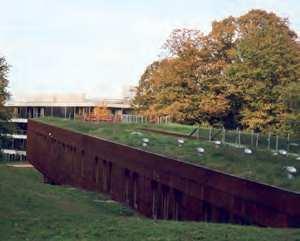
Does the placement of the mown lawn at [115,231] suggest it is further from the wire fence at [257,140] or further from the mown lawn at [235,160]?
the wire fence at [257,140]

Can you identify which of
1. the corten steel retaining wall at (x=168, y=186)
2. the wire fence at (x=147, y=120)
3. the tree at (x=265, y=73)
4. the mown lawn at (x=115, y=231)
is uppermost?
the tree at (x=265, y=73)

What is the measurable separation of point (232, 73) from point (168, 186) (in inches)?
838

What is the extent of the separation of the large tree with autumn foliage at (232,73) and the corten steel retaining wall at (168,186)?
11780 millimetres

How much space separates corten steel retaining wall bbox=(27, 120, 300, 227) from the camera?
1203cm

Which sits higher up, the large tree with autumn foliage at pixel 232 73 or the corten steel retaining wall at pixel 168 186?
the large tree with autumn foliage at pixel 232 73

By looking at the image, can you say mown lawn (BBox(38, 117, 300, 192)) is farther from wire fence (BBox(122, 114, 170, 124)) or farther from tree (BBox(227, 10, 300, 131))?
wire fence (BBox(122, 114, 170, 124))

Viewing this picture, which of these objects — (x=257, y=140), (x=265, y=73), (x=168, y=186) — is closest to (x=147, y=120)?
(x=265, y=73)

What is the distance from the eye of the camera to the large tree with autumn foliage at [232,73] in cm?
3450

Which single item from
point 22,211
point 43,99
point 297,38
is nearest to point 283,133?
point 297,38

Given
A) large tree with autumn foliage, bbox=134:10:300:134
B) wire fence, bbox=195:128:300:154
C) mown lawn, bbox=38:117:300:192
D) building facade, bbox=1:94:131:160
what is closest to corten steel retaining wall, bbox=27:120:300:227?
mown lawn, bbox=38:117:300:192

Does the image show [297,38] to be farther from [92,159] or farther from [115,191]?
[115,191]

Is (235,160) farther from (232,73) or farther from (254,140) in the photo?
(232,73)

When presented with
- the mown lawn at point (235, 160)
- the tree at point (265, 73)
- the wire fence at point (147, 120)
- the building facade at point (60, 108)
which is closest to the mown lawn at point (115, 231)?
the mown lawn at point (235, 160)

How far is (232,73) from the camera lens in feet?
120
